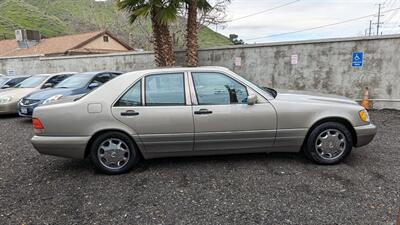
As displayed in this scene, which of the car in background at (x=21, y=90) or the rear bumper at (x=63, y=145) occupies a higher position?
the car in background at (x=21, y=90)

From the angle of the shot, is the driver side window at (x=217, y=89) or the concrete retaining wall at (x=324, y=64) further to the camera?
the concrete retaining wall at (x=324, y=64)

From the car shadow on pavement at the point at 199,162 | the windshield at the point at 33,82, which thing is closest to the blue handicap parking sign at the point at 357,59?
the car shadow on pavement at the point at 199,162

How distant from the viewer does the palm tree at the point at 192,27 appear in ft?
34.5

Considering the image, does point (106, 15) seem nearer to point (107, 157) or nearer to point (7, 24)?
point (7, 24)

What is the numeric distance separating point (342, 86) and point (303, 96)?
5.53 meters

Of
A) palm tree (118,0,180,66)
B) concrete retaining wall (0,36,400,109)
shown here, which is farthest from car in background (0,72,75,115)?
concrete retaining wall (0,36,400,109)

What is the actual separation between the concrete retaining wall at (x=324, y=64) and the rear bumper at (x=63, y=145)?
307 inches

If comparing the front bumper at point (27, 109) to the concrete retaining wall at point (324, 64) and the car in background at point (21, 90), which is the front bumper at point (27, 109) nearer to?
the car in background at point (21, 90)

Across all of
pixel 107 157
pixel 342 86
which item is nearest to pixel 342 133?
pixel 107 157

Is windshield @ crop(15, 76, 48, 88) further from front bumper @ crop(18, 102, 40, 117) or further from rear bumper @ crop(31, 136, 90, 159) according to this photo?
rear bumper @ crop(31, 136, 90, 159)

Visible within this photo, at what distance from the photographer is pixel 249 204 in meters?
3.37

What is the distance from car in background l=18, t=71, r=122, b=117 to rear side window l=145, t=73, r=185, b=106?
4.23 meters

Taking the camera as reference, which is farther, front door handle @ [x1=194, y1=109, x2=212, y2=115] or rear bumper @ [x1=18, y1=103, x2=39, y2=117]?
rear bumper @ [x1=18, y1=103, x2=39, y2=117]

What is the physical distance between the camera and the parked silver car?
4.15 m
